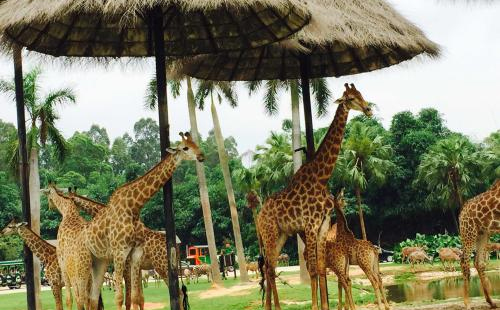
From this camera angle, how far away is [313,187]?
978 centimetres

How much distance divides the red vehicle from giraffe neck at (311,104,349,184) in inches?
1221

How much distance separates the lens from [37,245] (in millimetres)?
11664

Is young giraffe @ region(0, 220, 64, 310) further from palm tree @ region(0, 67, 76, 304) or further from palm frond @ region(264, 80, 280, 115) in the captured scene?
palm frond @ region(264, 80, 280, 115)

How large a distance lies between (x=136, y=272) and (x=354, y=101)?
4.01 m

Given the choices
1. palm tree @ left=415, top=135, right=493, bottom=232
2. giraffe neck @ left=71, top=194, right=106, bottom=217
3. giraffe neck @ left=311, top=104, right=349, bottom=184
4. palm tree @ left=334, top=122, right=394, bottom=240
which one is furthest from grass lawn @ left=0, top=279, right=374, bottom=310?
palm tree @ left=415, top=135, right=493, bottom=232

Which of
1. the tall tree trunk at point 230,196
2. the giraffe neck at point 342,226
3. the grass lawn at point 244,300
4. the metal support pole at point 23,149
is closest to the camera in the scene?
the metal support pole at point 23,149

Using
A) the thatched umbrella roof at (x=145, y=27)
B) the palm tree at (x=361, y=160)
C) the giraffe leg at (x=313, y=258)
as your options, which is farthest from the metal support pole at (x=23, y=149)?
the palm tree at (x=361, y=160)

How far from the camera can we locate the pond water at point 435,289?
18531 millimetres

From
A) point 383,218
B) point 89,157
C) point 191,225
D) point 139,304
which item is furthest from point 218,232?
point 139,304

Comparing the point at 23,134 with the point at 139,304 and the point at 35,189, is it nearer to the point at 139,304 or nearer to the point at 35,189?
the point at 139,304

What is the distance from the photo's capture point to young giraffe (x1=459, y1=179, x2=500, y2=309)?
1120 centimetres

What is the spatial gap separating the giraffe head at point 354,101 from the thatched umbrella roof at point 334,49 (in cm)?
75

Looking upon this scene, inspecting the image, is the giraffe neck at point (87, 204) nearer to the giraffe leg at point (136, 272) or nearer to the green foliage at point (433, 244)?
the giraffe leg at point (136, 272)

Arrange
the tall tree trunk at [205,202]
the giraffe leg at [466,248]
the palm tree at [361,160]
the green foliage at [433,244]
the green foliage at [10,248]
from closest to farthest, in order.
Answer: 1. the giraffe leg at [466,248]
2. the tall tree trunk at [205,202]
3. the palm tree at [361,160]
4. the green foliage at [433,244]
5. the green foliage at [10,248]
